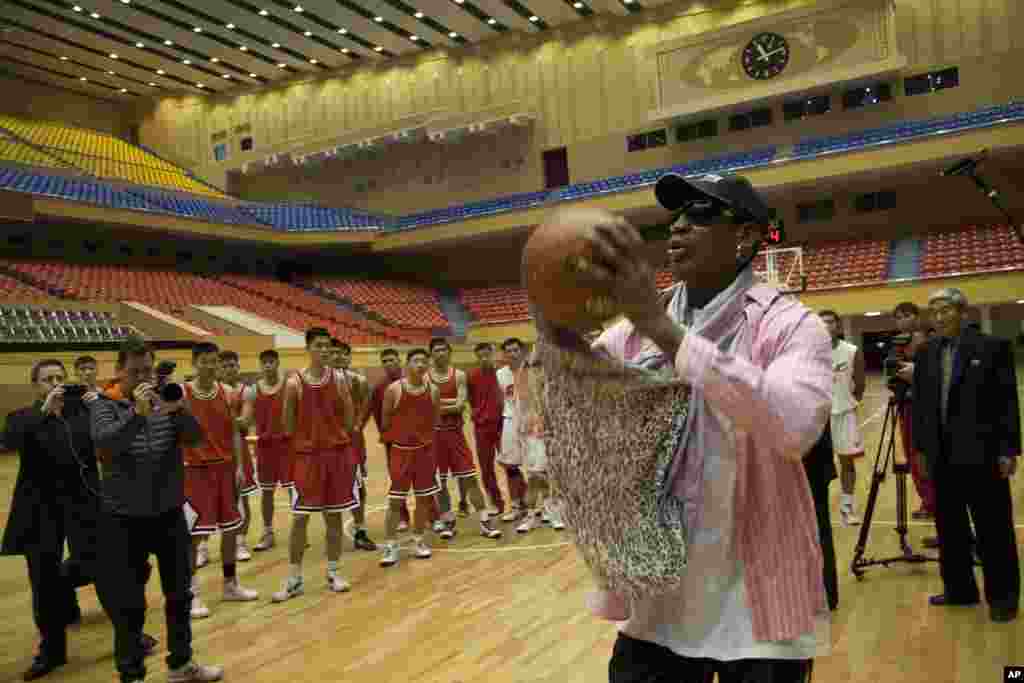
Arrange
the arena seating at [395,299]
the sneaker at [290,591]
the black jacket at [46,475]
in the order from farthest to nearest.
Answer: the arena seating at [395,299] < the sneaker at [290,591] < the black jacket at [46,475]

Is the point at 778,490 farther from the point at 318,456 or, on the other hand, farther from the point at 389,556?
the point at 389,556

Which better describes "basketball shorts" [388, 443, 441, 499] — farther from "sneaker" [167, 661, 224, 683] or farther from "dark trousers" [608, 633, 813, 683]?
"dark trousers" [608, 633, 813, 683]

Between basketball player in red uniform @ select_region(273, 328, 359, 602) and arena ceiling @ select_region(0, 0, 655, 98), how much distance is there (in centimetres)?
1802

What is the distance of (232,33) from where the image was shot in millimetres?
23031

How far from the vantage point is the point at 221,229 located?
2112 centimetres

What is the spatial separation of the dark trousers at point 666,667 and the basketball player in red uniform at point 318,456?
4182 millimetres

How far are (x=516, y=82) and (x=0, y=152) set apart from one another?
14.3 m

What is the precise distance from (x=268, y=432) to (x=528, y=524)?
2.43 meters

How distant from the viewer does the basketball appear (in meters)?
1.17

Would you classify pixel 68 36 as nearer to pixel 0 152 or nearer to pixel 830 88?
pixel 0 152

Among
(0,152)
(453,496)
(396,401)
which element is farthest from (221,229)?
(396,401)

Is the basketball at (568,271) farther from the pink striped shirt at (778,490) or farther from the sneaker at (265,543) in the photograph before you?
the sneaker at (265,543)

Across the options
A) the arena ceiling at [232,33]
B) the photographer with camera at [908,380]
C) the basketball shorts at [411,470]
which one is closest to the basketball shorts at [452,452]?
the basketball shorts at [411,470]

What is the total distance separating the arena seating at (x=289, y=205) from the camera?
57.8 ft
